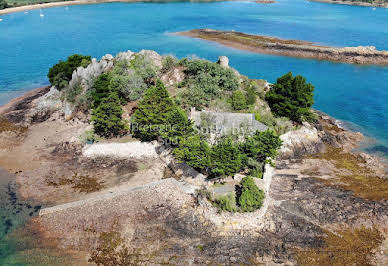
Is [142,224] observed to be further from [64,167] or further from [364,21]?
[364,21]

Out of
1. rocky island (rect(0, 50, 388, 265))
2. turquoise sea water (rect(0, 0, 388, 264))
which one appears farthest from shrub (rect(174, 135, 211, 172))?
turquoise sea water (rect(0, 0, 388, 264))

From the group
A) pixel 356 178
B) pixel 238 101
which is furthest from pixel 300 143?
pixel 238 101

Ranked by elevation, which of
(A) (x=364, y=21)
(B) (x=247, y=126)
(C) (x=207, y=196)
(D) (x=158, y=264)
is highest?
(A) (x=364, y=21)

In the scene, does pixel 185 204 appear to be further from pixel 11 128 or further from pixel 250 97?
pixel 11 128

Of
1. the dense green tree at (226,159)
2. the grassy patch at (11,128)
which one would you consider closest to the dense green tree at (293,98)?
the dense green tree at (226,159)

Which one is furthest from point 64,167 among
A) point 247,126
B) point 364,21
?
point 364,21

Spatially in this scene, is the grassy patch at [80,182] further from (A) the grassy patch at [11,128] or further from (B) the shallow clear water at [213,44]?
(B) the shallow clear water at [213,44]
